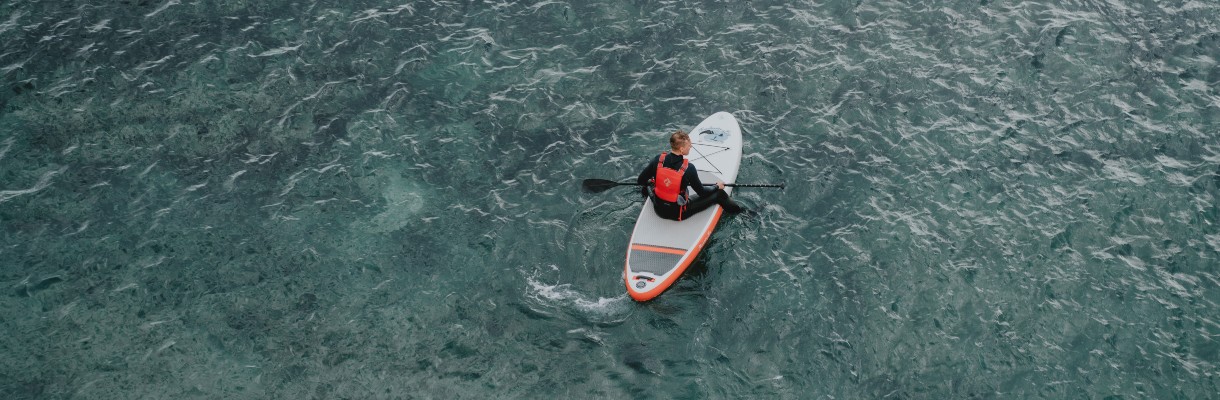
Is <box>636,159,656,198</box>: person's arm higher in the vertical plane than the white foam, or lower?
higher

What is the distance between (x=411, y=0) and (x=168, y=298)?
8855 millimetres

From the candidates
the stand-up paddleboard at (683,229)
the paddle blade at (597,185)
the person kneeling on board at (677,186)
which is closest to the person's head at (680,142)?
the person kneeling on board at (677,186)

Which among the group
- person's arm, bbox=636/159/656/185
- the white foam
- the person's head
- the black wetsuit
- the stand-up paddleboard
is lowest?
the white foam

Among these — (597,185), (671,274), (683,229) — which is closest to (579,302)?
(671,274)

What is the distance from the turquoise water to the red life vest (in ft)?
3.69


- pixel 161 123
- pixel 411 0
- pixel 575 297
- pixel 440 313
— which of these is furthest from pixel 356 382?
pixel 411 0

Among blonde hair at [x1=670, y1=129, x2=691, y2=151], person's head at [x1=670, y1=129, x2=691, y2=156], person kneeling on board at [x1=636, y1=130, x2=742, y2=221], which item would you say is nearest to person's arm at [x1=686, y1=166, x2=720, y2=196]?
person kneeling on board at [x1=636, y1=130, x2=742, y2=221]

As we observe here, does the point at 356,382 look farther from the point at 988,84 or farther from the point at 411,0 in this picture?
the point at 988,84

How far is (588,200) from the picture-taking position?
15664 millimetres

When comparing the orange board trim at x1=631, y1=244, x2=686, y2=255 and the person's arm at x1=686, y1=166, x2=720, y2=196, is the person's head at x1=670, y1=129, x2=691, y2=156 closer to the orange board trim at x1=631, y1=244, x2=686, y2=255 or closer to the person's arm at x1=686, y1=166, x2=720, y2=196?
the person's arm at x1=686, y1=166, x2=720, y2=196

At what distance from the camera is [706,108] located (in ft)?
57.6

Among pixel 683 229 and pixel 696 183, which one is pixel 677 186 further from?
pixel 683 229

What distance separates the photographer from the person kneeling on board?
1415cm

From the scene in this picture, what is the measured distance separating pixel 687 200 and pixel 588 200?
6.12 feet
